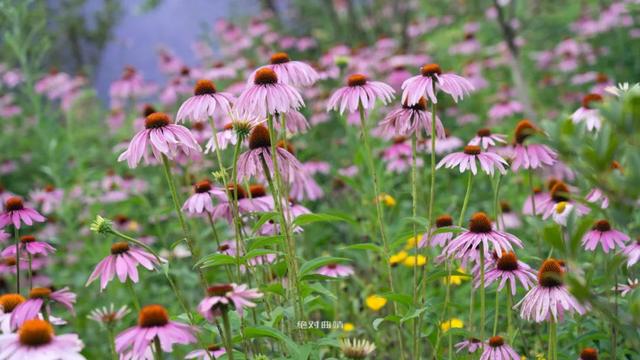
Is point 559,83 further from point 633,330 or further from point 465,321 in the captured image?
point 633,330

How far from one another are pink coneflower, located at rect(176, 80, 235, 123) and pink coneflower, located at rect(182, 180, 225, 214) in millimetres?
227

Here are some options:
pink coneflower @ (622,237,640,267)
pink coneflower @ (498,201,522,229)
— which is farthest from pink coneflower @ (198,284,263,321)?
pink coneflower @ (498,201,522,229)

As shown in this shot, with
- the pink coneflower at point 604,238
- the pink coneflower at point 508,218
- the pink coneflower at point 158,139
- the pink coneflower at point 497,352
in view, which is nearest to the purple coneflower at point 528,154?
the pink coneflower at point 604,238

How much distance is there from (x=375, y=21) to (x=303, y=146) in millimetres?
3285

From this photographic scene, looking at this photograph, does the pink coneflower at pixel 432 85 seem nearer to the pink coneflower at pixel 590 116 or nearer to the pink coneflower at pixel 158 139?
the pink coneflower at pixel 158 139

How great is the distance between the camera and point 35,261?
9.54ft

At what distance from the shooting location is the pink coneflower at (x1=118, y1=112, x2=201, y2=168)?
156 cm

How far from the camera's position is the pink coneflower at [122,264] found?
5.00 feet

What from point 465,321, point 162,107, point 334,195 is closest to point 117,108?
point 162,107

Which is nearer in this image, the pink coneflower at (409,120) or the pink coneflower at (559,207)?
the pink coneflower at (409,120)

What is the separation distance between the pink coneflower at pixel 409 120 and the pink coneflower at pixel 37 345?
37.1 inches

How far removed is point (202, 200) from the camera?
1842mm

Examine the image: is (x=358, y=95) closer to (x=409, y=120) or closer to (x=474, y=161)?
(x=409, y=120)

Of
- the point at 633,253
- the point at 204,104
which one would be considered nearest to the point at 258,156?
the point at 204,104
